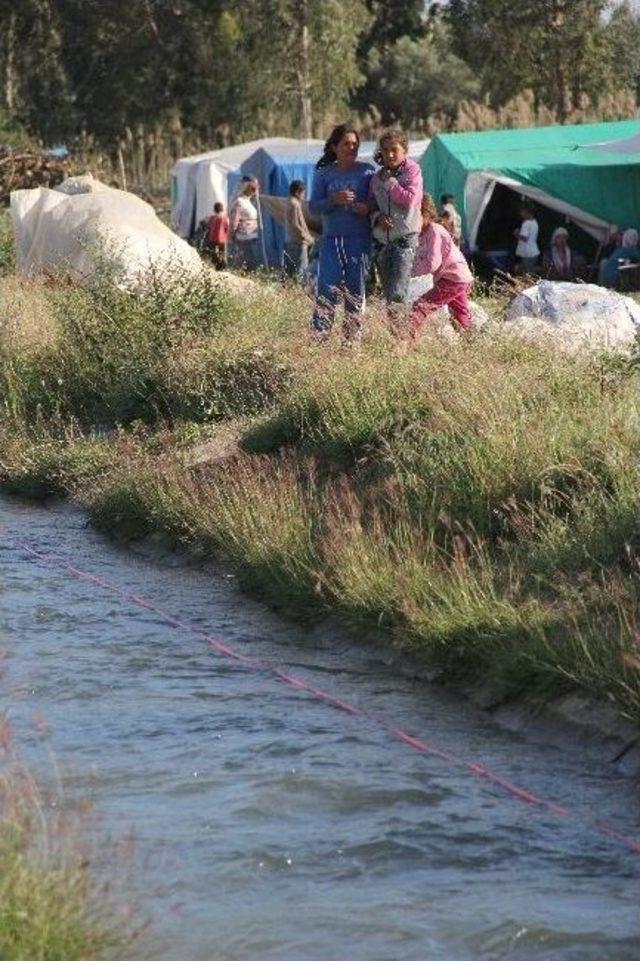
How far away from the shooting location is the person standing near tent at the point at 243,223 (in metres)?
30.2

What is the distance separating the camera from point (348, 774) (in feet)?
24.2

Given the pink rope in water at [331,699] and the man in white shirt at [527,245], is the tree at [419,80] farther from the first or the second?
the pink rope in water at [331,699]

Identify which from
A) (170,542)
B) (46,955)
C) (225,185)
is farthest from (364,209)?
(225,185)

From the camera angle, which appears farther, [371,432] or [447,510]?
[371,432]

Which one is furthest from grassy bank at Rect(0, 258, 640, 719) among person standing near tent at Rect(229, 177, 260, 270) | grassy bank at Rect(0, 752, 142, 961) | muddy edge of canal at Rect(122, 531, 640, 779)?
person standing near tent at Rect(229, 177, 260, 270)

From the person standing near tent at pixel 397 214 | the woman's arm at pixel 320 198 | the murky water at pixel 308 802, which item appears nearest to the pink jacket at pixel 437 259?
the person standing near tent at pixel 397 214

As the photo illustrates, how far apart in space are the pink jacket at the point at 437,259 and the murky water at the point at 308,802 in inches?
193

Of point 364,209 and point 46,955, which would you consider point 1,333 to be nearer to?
point 364,209

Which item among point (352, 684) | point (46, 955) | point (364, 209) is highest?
point (364, 209)

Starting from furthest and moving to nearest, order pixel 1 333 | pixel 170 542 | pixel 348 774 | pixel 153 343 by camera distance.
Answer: pixel 1 333, pixel 153 343, pixel 170 542, pixel 348 774

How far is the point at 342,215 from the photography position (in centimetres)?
1443

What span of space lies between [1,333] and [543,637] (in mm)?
10126

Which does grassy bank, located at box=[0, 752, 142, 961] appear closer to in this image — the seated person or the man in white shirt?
the seated person

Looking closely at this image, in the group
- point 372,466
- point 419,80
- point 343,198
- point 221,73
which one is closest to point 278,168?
point 343,198
